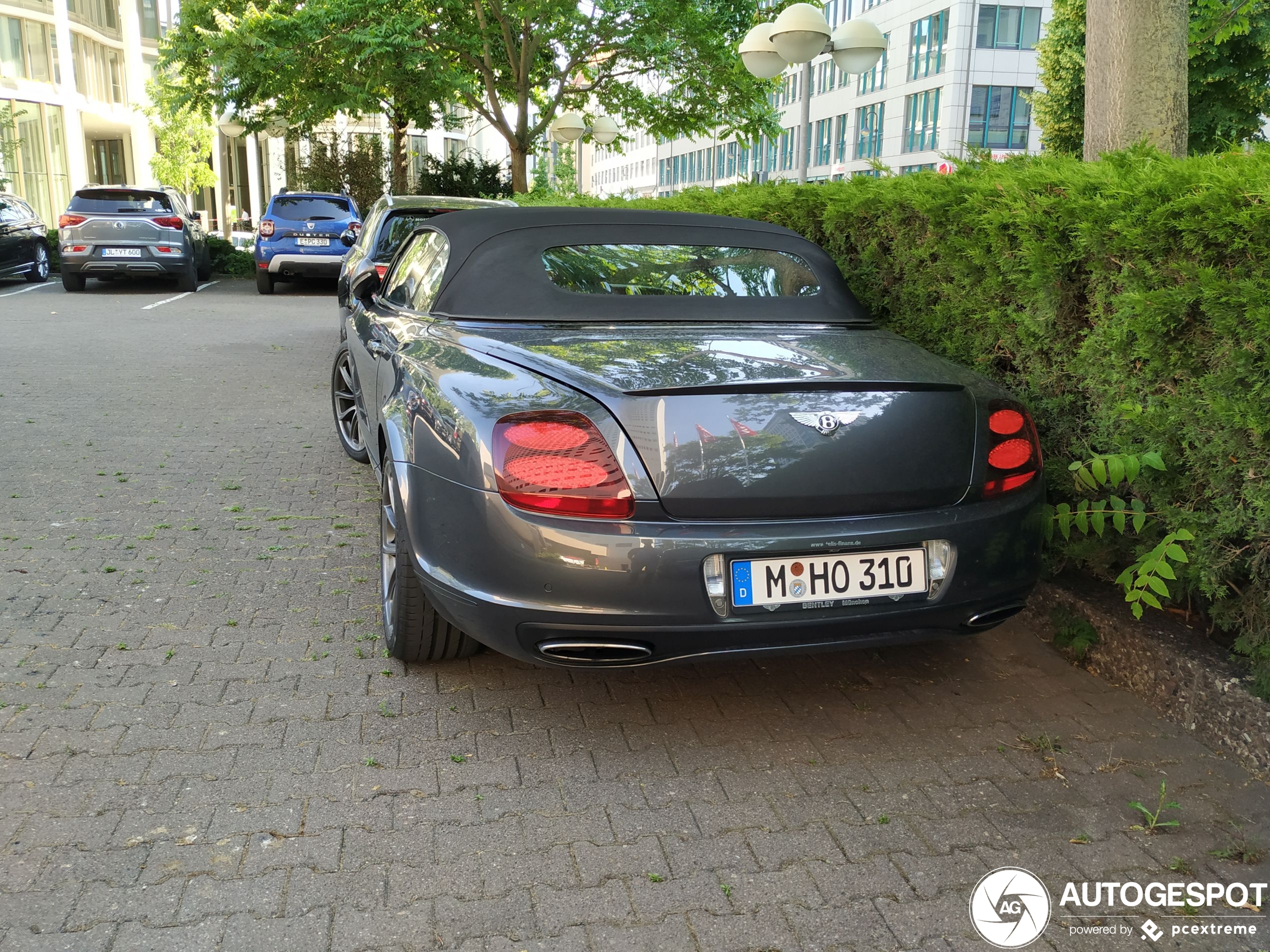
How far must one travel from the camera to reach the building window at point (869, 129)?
181 feet

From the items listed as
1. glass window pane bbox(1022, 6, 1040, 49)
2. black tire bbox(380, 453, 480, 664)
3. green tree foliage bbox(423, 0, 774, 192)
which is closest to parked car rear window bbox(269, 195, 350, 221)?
green tree foliage bbox(423, 0, 774, 192)

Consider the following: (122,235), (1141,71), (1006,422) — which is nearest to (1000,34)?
(122,235)

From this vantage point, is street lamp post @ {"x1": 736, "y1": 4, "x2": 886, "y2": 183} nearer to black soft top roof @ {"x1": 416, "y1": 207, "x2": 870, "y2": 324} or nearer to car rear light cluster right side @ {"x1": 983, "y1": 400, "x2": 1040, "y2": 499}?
black soft top roof @ {"x1": 416, "y1": 207, "x2": 870, "y2": 324}

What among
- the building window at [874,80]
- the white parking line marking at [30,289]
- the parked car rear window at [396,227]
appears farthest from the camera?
the building window at [874,80]

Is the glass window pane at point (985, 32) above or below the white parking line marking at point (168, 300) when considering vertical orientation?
above

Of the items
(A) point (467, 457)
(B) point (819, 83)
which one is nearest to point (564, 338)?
(A) point (467, 457)

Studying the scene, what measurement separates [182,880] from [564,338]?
6.15ft

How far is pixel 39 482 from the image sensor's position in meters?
6.21

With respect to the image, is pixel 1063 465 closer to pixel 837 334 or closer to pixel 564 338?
pixel 837 334

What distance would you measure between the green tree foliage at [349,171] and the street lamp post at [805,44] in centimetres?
1766

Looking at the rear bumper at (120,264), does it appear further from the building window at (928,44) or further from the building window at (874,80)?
the building window at (874,80)

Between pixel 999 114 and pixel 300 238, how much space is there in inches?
1526

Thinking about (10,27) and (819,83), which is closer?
(10,27)

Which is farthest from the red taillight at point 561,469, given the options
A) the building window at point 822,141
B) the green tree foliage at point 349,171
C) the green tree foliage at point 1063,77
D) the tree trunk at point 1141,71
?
the building window at point 822,141
